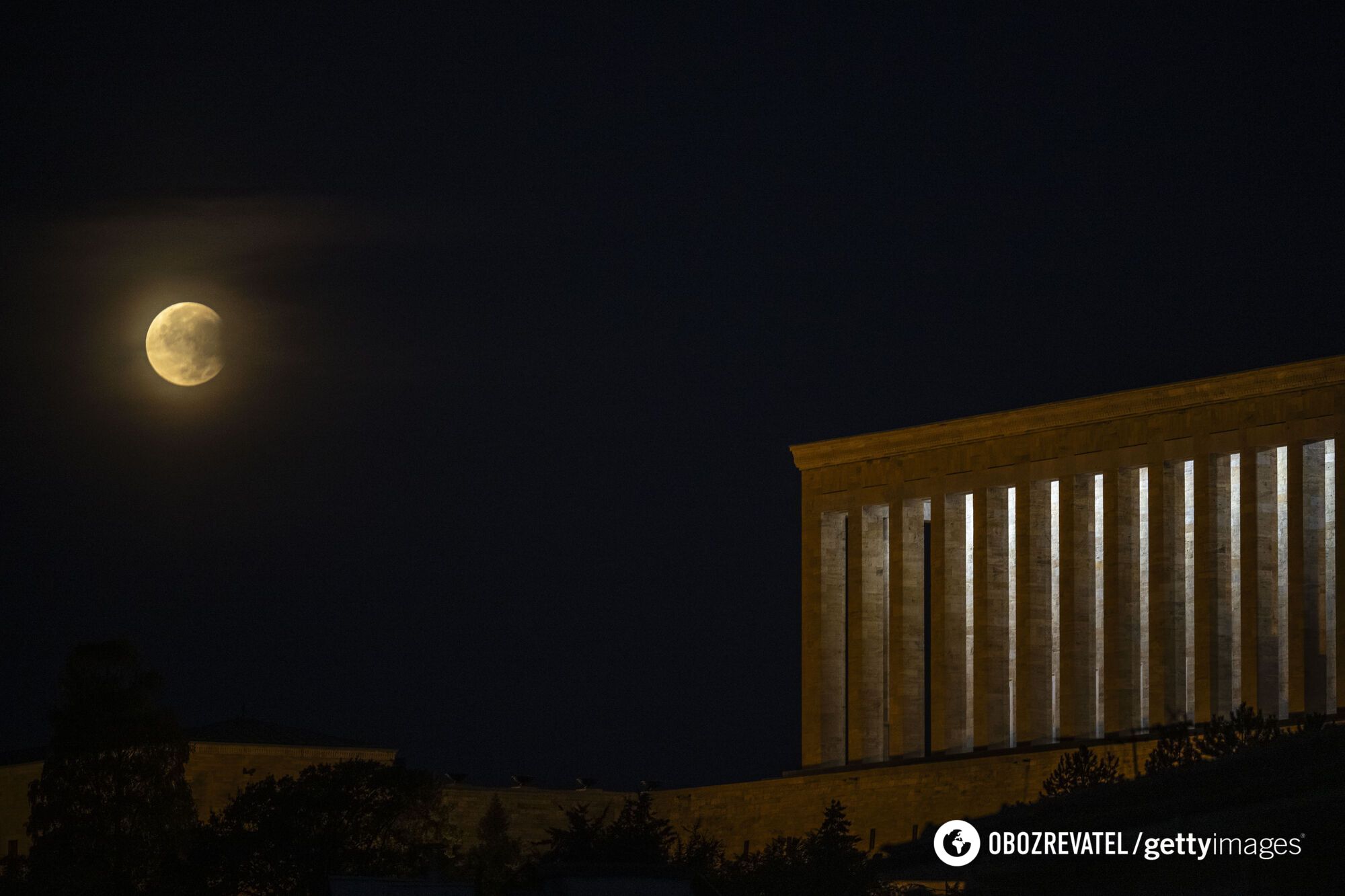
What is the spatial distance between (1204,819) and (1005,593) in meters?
20.9

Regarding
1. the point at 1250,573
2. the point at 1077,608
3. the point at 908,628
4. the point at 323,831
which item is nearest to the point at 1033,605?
the point at 1077,608

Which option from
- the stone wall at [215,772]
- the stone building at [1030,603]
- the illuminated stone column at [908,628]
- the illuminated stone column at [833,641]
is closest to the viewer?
the stone building at [1030,603]

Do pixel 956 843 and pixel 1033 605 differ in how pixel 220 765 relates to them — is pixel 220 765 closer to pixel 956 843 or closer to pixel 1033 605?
pixel 1033 605

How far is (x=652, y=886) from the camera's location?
34594mm

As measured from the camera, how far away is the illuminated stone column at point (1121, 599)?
57.5 meters

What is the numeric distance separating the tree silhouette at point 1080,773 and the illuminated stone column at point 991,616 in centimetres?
614

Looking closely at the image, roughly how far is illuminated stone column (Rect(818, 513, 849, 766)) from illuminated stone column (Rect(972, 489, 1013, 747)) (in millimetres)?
3807

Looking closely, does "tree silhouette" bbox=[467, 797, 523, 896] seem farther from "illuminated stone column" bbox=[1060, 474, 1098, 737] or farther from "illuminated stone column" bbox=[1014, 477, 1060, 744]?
"illuminated stone column" bbox=[1060, 474, 1098, 737]

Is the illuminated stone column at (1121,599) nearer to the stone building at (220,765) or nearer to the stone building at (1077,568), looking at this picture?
the stone building at (1077,568)

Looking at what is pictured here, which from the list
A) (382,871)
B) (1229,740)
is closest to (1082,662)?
(1229,740)

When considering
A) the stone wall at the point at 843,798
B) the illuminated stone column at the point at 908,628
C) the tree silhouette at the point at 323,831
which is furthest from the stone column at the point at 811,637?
the tree silhouette at the point at 323,831

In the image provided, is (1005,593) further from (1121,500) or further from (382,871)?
(382,871)

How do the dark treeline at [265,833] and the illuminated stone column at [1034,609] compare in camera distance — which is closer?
the dark treeline at [265,833]

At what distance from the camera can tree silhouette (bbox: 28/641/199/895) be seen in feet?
172
